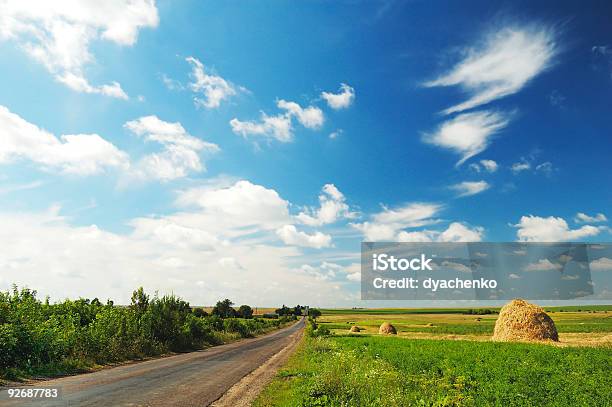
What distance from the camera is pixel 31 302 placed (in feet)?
79.3

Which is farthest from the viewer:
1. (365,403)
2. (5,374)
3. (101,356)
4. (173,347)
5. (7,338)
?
(173,347)

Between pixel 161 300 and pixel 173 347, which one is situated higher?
pixel 161 300

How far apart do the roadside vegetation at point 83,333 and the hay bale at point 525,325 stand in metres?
34.2

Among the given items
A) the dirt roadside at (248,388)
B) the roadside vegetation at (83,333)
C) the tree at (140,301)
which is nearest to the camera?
the dirt roadside at (248,388)

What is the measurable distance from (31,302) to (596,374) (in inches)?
1194

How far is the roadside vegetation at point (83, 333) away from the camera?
2058cm

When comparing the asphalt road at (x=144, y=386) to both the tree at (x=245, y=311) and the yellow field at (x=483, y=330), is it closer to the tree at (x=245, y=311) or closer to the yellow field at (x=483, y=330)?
the yellow field at (x=483, y=330)

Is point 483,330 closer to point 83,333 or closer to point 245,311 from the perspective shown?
point 83,333

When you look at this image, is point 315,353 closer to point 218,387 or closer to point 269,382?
point 269,382

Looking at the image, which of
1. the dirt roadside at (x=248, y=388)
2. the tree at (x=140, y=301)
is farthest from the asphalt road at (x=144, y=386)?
the tree at (x=140, y=301)

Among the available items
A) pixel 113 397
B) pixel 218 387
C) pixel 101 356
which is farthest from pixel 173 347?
pixel 113 397

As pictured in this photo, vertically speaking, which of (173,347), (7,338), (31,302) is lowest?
(173,347)

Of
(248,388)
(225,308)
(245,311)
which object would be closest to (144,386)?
(248,388)

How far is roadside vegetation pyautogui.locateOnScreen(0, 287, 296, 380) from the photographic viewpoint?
20.6 meters
